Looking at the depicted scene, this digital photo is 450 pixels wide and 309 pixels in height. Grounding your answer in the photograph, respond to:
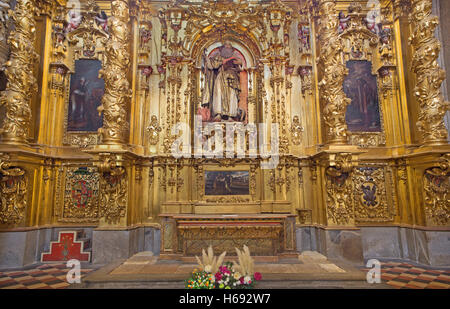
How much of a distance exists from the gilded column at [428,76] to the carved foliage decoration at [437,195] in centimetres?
83

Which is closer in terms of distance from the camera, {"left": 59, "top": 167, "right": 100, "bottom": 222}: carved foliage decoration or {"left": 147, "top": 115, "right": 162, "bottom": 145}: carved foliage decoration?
{"left": 59, "top": 167, "right": 100, "bottom": 222}: carved foliage decoration

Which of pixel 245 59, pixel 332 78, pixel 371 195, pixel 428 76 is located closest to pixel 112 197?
pixel 245 59

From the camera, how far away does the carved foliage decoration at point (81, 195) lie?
8445 millimetres

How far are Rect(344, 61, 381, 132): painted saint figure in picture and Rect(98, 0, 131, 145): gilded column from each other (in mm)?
6995

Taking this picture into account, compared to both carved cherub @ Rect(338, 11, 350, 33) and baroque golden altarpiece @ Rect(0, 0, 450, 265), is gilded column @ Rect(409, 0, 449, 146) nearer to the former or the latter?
baroque golden altarpiece @ Rect(0, 0, 450, 265)

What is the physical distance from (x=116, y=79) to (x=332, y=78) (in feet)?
20.1

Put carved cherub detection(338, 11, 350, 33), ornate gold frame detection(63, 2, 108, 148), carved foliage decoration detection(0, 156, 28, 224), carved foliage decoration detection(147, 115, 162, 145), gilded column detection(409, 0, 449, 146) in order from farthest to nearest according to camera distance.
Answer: carved cherub detection(338, 11, 350, 33)
ornate gold frame detection(63, 2, 108, 148)
carved foliage decoration detection(147, 115, 162, 145)
gilded column detection(409, 0, 449, 146)
carved foliage decoration detection(0, 156, 28, 224)

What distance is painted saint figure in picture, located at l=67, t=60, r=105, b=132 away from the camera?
28.9ft

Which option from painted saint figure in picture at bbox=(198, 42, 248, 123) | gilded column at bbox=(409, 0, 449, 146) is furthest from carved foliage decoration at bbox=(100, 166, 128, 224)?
gilded column at bbox=(409, 0, 449, 146)

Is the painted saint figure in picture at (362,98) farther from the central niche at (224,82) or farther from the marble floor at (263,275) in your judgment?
the marble floor at (263,275)

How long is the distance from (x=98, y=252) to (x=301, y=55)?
339 inches

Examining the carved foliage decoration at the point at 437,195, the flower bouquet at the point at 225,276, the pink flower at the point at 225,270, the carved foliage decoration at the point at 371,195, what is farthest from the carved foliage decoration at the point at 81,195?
the carved foliage decoration at the point at 437,195

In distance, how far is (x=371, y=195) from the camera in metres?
8.48
